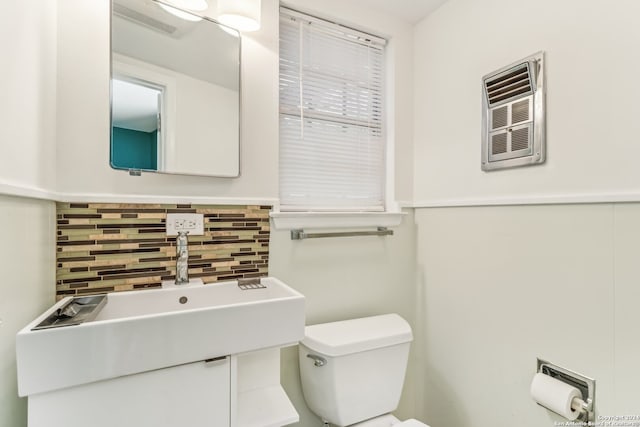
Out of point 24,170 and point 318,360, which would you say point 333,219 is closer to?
point 318,360

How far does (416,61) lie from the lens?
6.01ft

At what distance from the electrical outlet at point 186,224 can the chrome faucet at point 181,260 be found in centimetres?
4

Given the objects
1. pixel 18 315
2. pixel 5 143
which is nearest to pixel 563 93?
pixel 5 143

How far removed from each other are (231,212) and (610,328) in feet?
4.85

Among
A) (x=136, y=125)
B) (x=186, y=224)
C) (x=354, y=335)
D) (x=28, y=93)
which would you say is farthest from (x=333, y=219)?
(x=28, y=93)

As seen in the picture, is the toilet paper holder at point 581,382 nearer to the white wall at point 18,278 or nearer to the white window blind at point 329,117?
the white window blind at point 329,117

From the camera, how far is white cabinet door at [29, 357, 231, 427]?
0.76 meters

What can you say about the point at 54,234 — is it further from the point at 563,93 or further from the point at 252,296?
the point at 563,93

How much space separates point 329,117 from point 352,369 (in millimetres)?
1279

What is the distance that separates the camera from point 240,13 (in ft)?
4.21

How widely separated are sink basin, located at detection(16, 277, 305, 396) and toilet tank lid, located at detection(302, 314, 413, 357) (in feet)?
0.99

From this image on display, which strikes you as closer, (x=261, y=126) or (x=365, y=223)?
(x=261, y=126)

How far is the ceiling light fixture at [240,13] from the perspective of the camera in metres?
1.27

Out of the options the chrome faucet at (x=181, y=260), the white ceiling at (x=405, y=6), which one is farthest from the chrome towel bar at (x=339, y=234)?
the white ceiling at (x=405, y=6)
